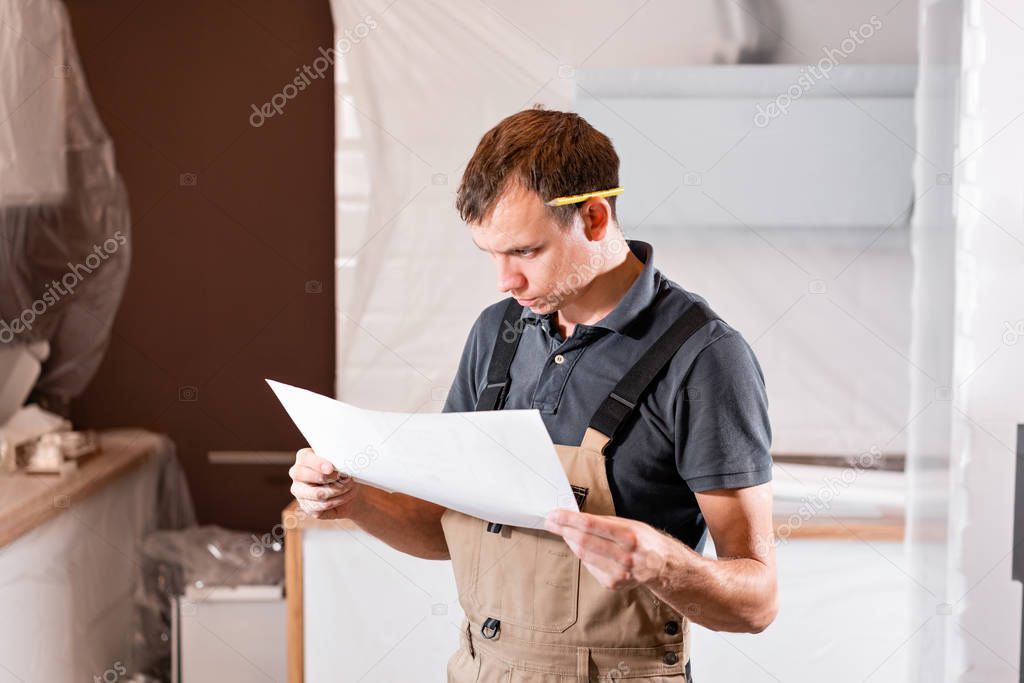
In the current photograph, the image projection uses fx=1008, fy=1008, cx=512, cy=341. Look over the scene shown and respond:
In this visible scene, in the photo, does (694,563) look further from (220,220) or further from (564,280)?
(220,220)

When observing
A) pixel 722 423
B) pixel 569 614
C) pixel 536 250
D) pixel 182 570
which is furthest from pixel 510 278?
pixel 182 570

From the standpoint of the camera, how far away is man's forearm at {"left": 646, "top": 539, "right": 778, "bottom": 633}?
3.20 ft

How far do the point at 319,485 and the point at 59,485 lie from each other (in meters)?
1.23

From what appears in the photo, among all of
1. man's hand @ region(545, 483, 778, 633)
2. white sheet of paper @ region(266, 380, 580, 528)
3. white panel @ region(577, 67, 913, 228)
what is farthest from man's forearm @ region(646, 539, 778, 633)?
white panel @ region(577, 67, 913, 228)

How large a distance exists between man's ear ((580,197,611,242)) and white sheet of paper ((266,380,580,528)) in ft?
0.85

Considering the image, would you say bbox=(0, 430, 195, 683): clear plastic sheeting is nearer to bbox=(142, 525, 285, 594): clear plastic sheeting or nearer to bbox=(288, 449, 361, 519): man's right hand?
bbox=(142, 525, 285, 594): clear plastic sheeting

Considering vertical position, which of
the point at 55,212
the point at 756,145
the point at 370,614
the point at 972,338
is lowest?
the point at 370,614

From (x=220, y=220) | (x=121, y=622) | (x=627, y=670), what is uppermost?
(x=220, y=220)

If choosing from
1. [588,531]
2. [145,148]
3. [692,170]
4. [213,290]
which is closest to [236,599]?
[213,290]

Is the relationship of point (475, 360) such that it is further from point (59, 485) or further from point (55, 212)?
point (55, 212)

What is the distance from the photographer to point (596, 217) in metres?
1.13

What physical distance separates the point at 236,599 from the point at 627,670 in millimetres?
1406

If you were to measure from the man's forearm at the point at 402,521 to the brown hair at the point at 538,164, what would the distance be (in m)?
0.38

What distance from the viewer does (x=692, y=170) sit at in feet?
7.23
